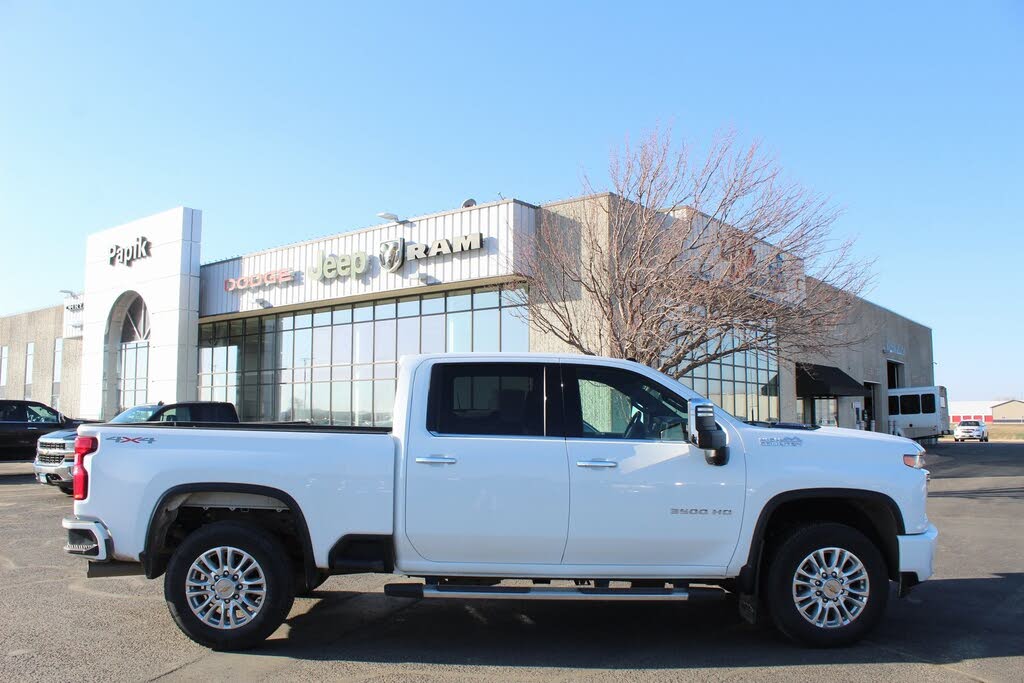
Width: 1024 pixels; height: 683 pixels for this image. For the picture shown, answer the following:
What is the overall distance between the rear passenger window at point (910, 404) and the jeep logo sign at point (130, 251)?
36.5 metres

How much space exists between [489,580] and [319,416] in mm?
21046

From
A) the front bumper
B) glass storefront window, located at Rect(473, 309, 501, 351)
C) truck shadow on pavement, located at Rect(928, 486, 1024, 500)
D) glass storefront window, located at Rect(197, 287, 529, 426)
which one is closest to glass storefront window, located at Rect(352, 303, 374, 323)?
glass storefront window, located at Rect(197, 287, 529, 426)

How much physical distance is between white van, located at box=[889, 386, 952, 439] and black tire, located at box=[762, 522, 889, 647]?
1481 inches

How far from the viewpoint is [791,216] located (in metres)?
14.1

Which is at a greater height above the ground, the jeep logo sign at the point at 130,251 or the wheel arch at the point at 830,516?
the jeep logo sign at the point at 130,251

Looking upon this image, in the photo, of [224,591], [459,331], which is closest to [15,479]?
[459,331]

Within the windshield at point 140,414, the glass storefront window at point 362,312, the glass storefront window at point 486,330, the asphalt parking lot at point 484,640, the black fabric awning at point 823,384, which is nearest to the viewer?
the asphalt parking lot at point 484,640

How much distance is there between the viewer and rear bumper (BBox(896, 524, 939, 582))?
552cm

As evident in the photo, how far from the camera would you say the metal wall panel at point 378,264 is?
19.5 metres

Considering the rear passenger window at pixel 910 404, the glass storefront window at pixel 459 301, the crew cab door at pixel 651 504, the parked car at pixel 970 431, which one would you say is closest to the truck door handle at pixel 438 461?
the crew cab door at pixel 651 504

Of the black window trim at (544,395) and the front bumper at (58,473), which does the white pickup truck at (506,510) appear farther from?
the front bumper at (58,473)

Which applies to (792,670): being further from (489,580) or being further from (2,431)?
(2,431)

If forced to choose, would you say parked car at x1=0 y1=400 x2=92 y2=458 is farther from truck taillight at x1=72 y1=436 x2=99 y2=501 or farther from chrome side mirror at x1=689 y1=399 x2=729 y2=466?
chrome side mirror at x1=689 y1=399 x2=729 y2=466

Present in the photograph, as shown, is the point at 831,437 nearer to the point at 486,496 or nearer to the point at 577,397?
the point at 577,397
